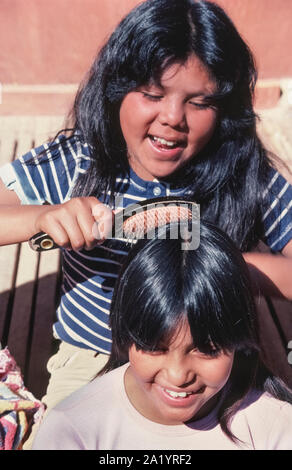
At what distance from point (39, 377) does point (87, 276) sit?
1.55 feet

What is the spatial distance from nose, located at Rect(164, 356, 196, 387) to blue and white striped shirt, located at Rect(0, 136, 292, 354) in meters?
0.39

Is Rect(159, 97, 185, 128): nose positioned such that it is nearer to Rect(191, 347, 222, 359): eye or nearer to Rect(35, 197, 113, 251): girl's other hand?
Rect(35, 197, 113, 251): girl's other hand

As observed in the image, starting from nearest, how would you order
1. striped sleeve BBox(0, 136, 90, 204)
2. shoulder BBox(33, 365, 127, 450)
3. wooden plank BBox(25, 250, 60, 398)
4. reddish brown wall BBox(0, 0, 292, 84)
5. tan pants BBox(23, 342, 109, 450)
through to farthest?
shoulder BBox(33, 365, 127, 450), striped sleeve BBox(0, 136, 90, 204), tan pants BBox(23, 342, 109, 450), wooden plank BBox(25, 250, 60, 398), reddish brown wall BBox(0, 0, 292, 84)

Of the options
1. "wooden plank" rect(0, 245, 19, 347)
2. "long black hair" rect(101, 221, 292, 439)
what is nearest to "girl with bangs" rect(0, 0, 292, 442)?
"long black hair" rect(101, 221, 292, 439)

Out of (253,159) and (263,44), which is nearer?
(253,159)

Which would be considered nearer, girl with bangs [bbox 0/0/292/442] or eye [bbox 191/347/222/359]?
eye [bbox 191/347/222/359]

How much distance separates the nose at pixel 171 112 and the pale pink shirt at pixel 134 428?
0.49 metres

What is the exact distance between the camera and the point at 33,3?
2.65 m

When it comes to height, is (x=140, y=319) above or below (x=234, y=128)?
below

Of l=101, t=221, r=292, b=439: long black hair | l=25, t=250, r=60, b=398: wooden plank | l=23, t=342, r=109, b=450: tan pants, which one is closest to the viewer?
l=101, t=221, r=292, b=439: long black hair

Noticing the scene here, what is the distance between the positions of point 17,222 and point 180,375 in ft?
1.47

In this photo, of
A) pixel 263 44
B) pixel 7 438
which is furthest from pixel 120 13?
pixel 7 438

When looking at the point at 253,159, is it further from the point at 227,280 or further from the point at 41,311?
the point at 41,311

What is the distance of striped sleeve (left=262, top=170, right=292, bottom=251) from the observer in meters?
1.27
